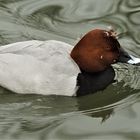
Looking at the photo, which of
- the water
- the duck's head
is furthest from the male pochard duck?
the water

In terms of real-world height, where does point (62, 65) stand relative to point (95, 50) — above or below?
below

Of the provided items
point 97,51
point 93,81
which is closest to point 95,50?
point 97,51

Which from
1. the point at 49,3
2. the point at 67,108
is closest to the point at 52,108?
the point at 67,108

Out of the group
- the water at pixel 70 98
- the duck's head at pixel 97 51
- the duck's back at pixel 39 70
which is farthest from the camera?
the duck's head at pixel 97 51

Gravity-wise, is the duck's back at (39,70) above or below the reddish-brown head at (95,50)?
below

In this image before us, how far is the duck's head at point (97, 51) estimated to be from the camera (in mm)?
5453

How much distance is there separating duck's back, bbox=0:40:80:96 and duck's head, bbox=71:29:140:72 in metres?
0.09

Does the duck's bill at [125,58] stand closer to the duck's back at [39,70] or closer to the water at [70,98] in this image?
the water at [70,98]

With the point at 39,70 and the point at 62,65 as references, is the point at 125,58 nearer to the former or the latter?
the point at 62,65

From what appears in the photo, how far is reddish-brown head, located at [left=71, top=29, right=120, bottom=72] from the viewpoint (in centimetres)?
545

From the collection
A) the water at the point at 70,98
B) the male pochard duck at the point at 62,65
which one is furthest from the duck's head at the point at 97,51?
the water at the point at 70,98

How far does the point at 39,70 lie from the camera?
5352 millimetres

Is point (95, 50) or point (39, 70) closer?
point (39, 70)

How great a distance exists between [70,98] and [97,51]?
1.54 feet
